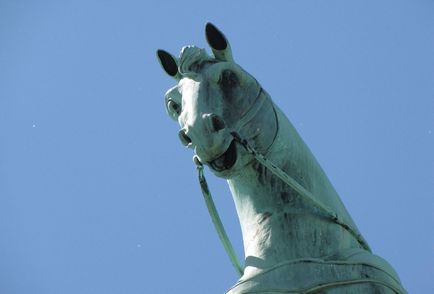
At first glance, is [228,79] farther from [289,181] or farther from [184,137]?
[289,181]

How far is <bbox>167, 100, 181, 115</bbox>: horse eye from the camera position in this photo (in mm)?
9266

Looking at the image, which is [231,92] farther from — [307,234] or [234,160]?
[307,234]

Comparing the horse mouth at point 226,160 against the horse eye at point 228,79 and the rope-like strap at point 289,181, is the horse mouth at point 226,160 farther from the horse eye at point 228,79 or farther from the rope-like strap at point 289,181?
the horse eye at point 228,79

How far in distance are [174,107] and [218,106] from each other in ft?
1.71

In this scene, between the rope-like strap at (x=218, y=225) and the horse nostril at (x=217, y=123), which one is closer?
the horse nostril at (x=217, y=123)

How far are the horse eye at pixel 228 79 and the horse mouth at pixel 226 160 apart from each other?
0.51m

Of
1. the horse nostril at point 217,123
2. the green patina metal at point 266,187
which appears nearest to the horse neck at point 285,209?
the green patina metal at point 266,187

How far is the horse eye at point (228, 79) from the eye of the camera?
29.6 feet

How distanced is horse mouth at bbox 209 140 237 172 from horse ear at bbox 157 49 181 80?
3.44 ft

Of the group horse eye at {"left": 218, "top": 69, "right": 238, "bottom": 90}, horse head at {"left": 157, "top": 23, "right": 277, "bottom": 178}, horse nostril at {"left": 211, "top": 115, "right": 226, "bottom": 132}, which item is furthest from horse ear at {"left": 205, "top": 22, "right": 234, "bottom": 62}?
horse nostril at {"left": 211, "top": 115, "right": 226, "bottom": 132}

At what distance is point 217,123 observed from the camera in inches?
339

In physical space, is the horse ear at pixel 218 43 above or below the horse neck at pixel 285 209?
above

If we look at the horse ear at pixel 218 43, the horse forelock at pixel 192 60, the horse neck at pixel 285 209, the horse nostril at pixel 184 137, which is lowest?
the horse neck at pixel 285 209

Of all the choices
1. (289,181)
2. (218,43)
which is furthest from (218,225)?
(218,43)
